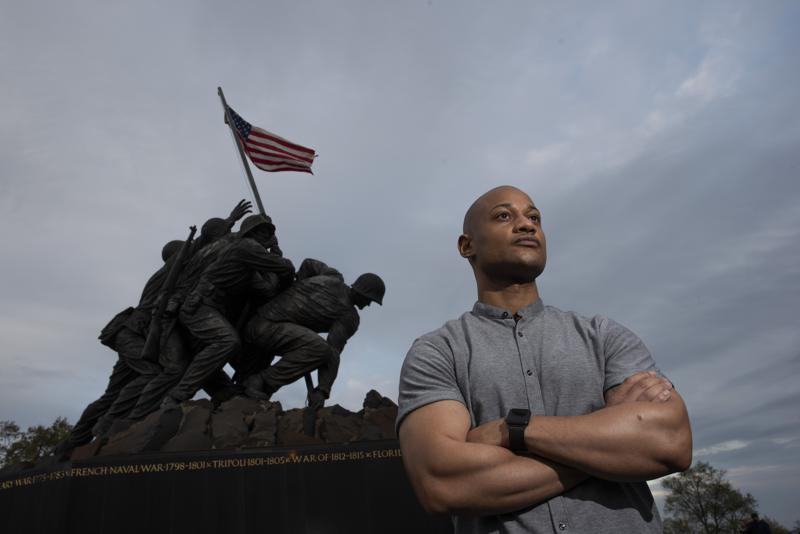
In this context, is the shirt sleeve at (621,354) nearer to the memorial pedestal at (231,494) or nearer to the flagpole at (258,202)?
the memorial pedestal at (231,494)

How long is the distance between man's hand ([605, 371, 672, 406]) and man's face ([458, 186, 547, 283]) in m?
0.47

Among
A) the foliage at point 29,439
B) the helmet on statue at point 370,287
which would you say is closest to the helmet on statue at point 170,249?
the helmet on statue at point 370,287

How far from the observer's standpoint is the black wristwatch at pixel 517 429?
160 cm

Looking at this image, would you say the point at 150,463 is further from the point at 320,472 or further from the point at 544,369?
the point at 544,369

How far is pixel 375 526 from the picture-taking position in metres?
6.58

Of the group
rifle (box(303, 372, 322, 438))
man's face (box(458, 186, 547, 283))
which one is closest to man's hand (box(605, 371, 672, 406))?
A: man's face (box(458, 186, 547, 283))

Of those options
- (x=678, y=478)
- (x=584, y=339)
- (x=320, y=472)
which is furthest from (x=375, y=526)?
(x=678, y=478)

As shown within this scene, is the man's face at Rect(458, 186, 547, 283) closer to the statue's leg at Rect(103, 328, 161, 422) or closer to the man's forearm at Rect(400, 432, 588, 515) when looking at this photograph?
the man's forearm at Rect(400, 432, 588, 515)

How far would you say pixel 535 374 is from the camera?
1842 mm

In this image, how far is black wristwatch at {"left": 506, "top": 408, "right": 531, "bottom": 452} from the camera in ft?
5.26

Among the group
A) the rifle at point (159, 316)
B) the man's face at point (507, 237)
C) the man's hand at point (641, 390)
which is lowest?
the man's hand at point (641, 390)

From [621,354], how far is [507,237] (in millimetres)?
514

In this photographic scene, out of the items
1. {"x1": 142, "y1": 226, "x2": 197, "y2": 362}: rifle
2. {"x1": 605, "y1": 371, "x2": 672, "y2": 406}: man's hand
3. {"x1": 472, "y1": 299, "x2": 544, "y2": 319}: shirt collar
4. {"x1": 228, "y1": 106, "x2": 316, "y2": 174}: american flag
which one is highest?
{"x1": 228, "y1": 106, "x2": 316, "y2": 174}: american flag

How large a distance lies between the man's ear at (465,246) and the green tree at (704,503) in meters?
31.5
